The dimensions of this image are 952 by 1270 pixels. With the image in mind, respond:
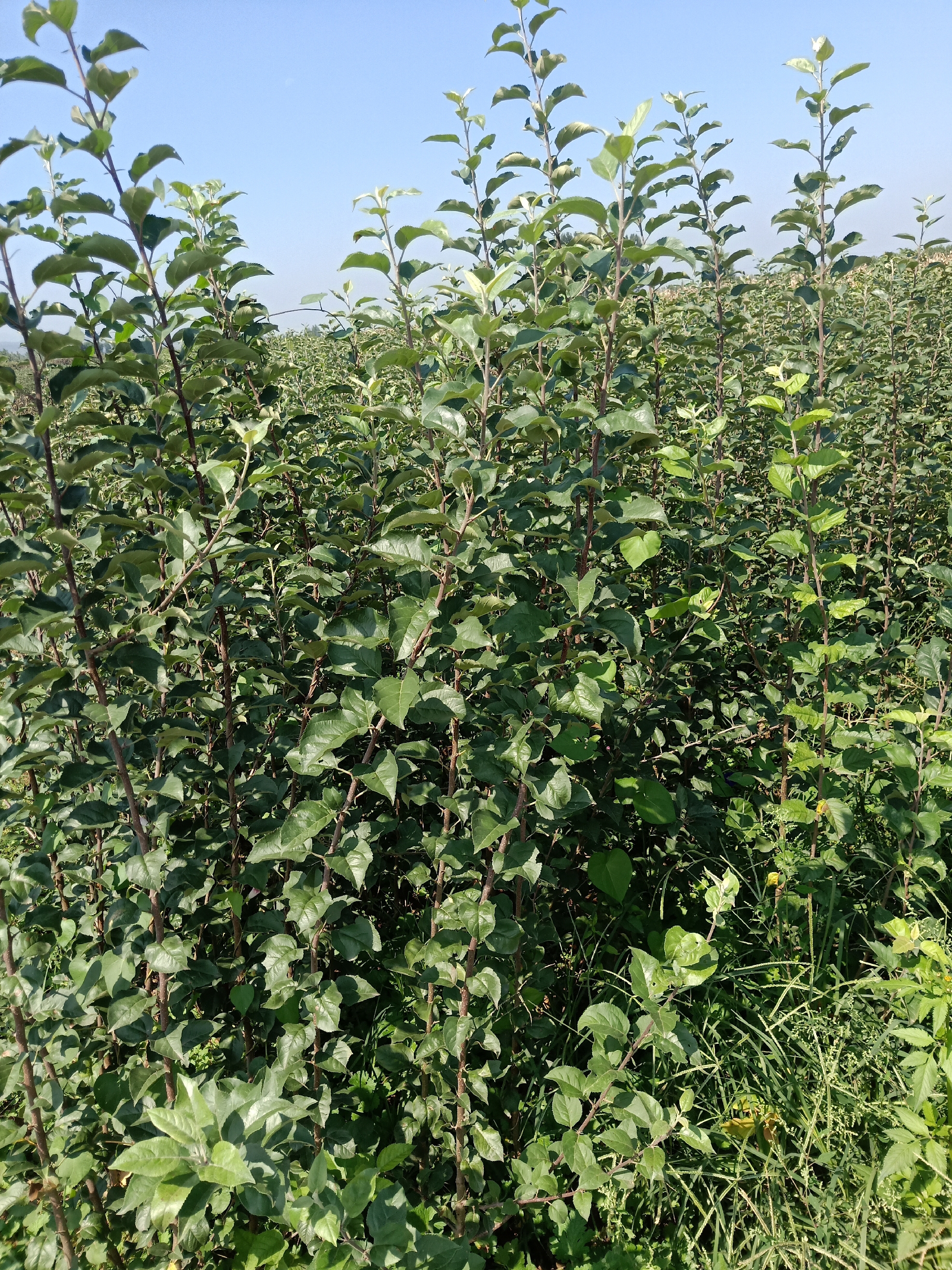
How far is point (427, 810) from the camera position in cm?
250

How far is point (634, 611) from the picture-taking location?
3133 millimetres

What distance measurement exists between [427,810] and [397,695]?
1065mm

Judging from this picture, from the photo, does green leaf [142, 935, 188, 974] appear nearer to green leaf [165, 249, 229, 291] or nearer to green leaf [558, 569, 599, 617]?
green leaf [558, 569, 599, 617]

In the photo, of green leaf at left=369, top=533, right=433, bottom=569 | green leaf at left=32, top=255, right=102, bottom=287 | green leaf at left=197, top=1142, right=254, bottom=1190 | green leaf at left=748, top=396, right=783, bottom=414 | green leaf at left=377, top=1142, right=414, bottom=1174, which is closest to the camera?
green leaf at left=197, top=1142, right=254, bottom=1190

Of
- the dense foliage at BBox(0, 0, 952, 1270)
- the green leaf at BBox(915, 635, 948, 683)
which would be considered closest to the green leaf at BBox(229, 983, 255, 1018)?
the dense foliage at BBox(0, 0, 952, 1270)

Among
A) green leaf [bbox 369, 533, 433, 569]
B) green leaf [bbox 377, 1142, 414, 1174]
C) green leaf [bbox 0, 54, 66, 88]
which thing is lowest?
green leaf [bbox 377, 1142, 414, 1174]

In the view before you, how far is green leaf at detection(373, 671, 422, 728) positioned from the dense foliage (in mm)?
11

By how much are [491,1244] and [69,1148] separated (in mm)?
1036

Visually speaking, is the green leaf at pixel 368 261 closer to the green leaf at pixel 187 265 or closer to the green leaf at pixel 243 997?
the green leaf at pixel 187 265

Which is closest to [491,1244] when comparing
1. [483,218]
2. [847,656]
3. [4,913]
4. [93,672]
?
[4,913]

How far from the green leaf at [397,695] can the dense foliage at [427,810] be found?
0.04ft

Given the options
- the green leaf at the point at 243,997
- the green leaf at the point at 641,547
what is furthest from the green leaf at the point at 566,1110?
the green leaf at the point at 641,547

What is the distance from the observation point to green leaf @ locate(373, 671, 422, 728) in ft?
4.92

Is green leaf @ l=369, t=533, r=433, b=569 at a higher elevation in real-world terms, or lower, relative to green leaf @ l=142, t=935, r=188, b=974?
higher
